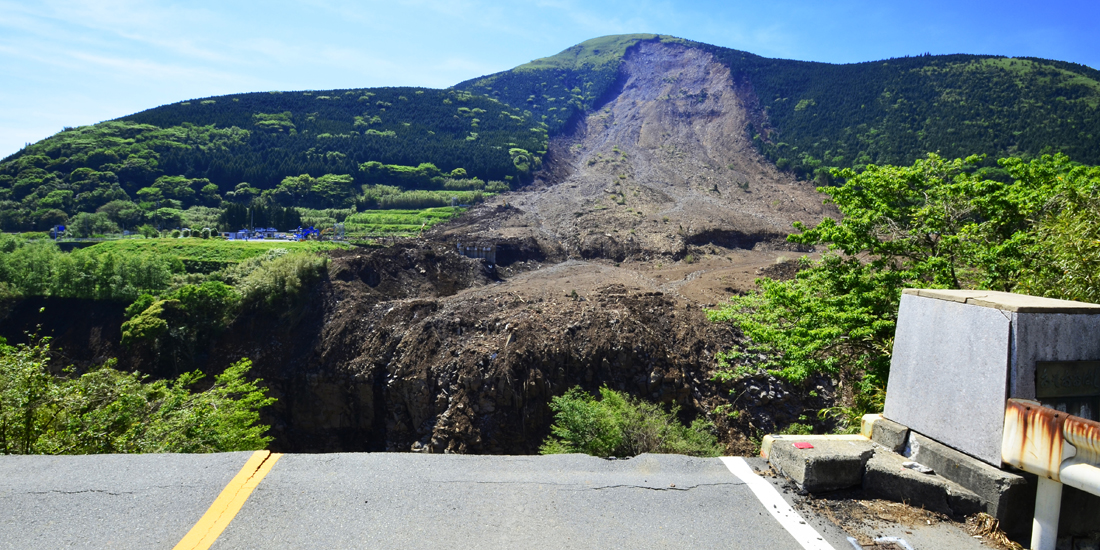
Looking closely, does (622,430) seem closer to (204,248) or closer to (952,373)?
(952,373)

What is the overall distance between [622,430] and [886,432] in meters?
7.94

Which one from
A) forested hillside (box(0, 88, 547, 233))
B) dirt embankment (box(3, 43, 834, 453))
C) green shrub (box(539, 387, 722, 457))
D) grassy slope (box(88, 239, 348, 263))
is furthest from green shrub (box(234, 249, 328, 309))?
forested hillside (box(0, 88, 547, 233))

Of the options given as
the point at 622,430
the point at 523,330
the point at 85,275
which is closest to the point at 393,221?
the point at 85,275

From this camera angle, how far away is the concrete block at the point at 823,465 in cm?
391

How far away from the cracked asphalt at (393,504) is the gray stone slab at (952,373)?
3.88ft

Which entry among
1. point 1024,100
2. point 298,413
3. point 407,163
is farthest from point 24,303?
point 1024,100

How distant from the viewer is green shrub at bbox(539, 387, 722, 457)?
10672 millimetres

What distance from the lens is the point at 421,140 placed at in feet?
254

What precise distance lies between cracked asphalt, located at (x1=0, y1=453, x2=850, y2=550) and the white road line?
0.21 feet

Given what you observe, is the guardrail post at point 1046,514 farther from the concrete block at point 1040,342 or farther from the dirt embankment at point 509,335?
the dirt embankment at point 509,335

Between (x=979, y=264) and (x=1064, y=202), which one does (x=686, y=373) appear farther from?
(x=1064, y=202)

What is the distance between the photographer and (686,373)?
18.2 metres

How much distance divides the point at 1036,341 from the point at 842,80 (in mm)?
94610

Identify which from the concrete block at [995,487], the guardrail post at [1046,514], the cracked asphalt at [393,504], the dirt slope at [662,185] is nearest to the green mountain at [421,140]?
the dirt slope at [662,185]
